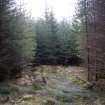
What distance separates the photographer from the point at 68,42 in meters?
26.1

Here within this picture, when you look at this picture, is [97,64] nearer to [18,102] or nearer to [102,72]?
[102,72]

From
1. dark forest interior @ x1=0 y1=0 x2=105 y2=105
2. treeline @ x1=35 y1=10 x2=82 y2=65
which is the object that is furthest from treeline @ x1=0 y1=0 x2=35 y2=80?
treeline @ x1=35 y1=10 x2=82 y2=65

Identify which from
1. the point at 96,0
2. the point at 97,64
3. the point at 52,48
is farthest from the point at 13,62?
the point at 52,48

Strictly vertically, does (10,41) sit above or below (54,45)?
above

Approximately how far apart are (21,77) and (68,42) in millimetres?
11969

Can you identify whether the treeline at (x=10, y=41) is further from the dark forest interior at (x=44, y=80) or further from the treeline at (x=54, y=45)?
the treeline at (x=54, y=45)

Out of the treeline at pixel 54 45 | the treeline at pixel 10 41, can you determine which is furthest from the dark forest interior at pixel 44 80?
the treeline at pixel 54 45

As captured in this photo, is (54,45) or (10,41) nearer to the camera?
(10,41)

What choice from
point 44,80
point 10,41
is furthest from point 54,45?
point 10,41

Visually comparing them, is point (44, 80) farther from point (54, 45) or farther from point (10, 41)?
point (54, 45)

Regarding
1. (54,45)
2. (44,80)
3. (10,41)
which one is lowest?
(44,80)

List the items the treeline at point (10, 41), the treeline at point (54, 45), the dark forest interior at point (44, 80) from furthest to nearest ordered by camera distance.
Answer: the treeline at point (54, 45), the treeline at point (10, 41), the dark forest interior at point (44, 80)

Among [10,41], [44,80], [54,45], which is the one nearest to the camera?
[10,41]

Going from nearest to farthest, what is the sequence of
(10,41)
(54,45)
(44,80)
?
(10,41), (44,80), (54,45)
